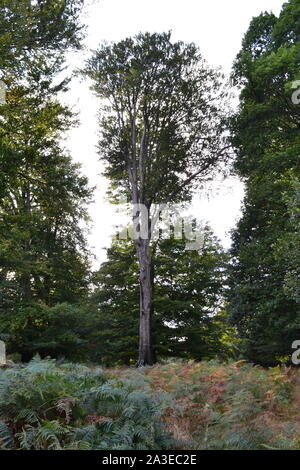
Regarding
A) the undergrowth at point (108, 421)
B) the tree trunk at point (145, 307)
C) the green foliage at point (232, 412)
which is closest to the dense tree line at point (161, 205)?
the tree trunk at point (145, 307)

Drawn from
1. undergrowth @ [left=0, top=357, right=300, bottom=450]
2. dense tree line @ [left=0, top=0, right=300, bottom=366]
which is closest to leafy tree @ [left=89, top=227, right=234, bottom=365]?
dense tree line @ [left=0, top=0, right=300, bottom=366]

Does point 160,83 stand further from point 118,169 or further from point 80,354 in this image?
point 80,354

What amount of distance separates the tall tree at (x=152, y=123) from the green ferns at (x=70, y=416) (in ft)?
37.2

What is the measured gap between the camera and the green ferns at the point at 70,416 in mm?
4340

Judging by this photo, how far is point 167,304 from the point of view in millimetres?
20312

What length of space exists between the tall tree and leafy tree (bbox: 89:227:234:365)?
2953 millimetres

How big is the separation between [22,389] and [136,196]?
14.4 meters

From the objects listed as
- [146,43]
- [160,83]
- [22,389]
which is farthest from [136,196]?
[22,389]

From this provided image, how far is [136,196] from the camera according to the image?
18.6 metres

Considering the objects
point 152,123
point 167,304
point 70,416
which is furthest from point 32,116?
point 167,304

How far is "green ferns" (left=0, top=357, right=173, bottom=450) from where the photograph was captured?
4.34 m

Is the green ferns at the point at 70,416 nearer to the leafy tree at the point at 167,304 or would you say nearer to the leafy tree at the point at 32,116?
the leafy tree at the point at 32,116

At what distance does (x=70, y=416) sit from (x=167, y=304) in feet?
51.2

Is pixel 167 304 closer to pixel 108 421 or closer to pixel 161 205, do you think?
pixel 161 205
